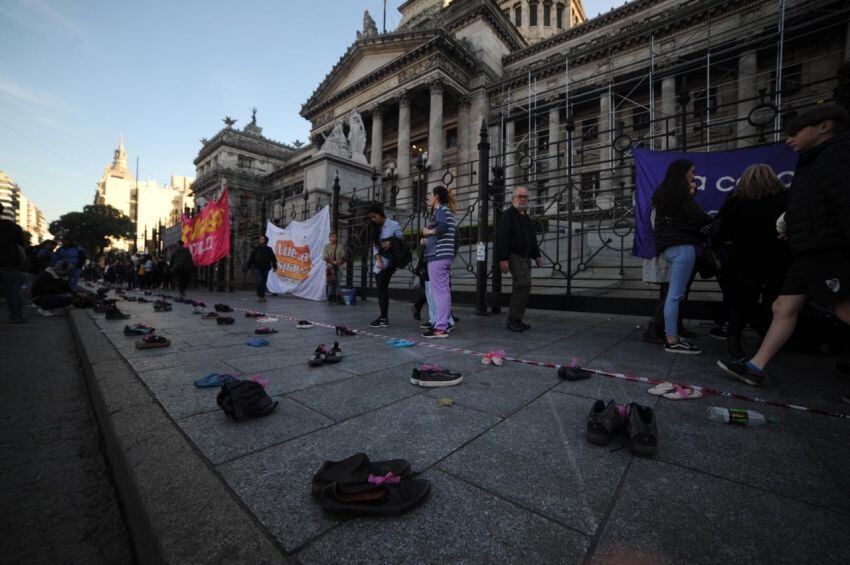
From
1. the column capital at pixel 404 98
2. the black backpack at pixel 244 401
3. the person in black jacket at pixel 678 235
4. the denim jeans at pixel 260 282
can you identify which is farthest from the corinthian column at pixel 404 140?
the black backpack at pixel 244 401

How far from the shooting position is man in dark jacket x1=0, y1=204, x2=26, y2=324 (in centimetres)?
671

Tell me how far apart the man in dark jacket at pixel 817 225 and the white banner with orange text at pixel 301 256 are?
910 cm

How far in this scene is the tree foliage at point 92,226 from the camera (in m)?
51.2

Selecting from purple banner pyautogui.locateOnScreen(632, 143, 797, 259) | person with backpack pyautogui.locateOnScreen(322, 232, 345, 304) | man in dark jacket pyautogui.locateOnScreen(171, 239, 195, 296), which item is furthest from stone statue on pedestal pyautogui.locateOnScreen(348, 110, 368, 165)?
purple banner pyautogui.locateOnScreen(632, 143, 797, 259)

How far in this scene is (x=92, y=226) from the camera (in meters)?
51.8

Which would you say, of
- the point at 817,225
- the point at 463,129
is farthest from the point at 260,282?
the point at 463,129

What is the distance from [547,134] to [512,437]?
33.8m

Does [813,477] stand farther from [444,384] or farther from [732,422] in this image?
[444,384]

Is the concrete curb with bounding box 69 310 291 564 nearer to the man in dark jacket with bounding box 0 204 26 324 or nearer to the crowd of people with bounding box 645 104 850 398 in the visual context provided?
the crowd of people with bounding box 645 104 850 398

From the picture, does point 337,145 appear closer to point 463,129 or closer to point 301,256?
point 301,256

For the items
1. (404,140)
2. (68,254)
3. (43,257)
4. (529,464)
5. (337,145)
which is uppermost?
(404,140)

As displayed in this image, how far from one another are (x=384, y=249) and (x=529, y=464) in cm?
466

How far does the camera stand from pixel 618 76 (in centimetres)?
2675

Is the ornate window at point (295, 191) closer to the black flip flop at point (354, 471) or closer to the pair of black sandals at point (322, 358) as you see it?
the pair of black sandals at point (322, 358)
